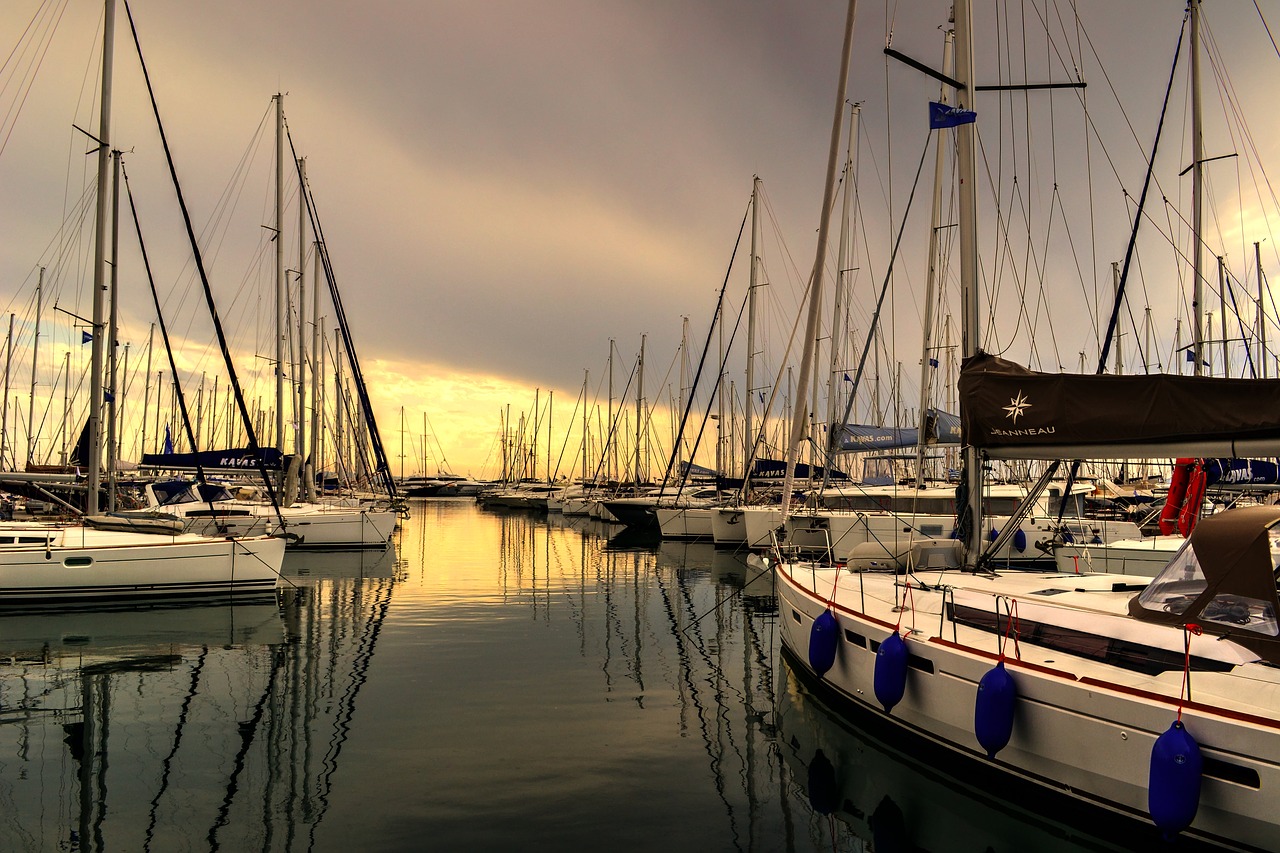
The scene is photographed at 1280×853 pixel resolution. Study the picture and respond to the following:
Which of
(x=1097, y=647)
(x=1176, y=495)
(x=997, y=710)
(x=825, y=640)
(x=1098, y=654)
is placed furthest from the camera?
(x=1176, y=495)

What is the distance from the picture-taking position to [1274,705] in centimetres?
568

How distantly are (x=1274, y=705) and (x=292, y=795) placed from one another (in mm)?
8390

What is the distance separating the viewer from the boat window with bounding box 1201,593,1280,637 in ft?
22.4

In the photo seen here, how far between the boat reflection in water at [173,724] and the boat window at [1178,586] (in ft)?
27.3

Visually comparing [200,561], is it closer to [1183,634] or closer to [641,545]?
[1183,634]

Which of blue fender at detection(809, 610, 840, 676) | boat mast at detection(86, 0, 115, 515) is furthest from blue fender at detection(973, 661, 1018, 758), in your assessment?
boat mast at detection(86, 0, 115, 515)

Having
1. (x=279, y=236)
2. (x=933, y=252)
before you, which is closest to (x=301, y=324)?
(x=279, y=236)

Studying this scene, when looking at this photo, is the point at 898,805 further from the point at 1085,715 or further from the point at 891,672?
the point at 1085,715

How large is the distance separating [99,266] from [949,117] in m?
20.5

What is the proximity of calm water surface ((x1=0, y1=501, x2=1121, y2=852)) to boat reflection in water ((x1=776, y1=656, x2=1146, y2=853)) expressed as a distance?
3 cm

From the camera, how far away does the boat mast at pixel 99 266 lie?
19.4 metres

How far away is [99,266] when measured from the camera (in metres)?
20.2

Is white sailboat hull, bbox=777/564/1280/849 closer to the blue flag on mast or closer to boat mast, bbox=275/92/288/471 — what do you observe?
the blue flag on mast

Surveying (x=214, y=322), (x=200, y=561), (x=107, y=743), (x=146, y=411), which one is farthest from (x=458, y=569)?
(x=146, y=411)
